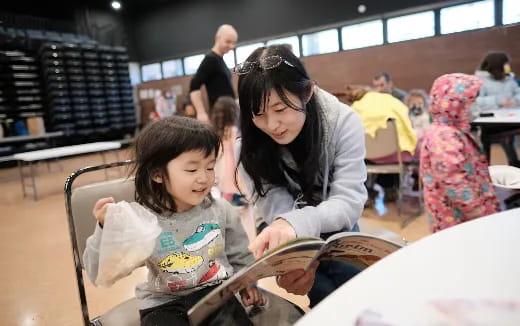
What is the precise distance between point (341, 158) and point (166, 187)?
0.52m

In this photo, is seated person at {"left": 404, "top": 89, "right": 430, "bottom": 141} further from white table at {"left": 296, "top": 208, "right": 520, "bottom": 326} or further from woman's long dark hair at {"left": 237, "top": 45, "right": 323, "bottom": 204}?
white table at {"left": 296, "top": 208, "right": 520, "bottom": 326}

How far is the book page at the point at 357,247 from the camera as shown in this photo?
22.5 inches

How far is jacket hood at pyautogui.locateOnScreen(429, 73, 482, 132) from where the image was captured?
179 cm

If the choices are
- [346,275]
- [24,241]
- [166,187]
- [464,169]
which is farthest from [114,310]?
[24,241]

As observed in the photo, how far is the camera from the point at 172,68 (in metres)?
10.7

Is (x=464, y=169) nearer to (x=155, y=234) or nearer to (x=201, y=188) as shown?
(x=201, y=188)

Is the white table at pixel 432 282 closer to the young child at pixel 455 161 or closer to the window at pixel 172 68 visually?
the young child at pixel 455 161

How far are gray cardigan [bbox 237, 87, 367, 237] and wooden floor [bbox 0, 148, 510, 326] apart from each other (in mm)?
833

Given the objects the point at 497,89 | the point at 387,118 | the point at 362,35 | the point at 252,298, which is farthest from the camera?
the point at 362,35

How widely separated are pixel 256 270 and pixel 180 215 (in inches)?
21.3

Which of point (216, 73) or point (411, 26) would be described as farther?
point (411, 26)

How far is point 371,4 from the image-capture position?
7125 millimetres

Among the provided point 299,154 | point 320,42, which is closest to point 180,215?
point 299,154

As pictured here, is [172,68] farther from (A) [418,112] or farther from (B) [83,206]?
(B) [83,206]
